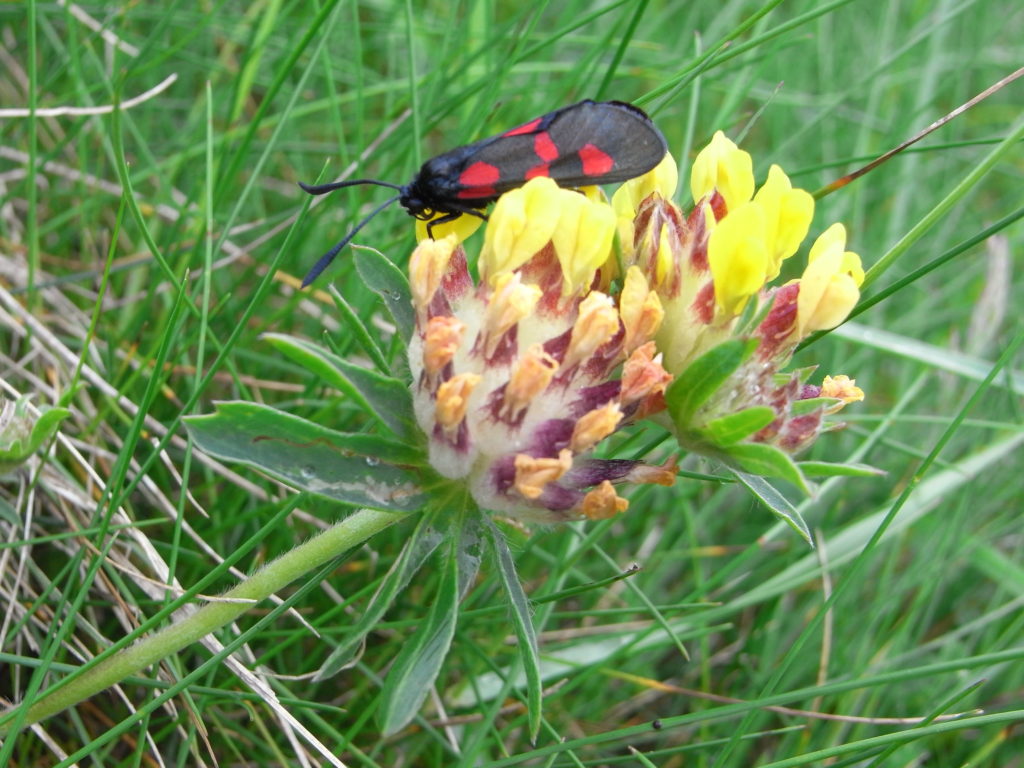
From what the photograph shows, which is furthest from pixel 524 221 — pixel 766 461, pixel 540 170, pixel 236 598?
pixel 236 598

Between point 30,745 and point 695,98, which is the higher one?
point 695,98

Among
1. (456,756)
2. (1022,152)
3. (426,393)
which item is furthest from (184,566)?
(1022,152)

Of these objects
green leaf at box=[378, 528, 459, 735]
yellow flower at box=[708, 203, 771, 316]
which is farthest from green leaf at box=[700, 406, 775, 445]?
green leaf at box=[378, 528, 459, 735]

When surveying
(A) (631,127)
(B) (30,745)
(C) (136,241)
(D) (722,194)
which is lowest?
(B) (30,745)

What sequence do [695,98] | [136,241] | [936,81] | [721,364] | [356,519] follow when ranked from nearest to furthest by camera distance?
1. [721,364]
2. [356,519]
3. [695,98]
4. [136,241]
5. [936,81]

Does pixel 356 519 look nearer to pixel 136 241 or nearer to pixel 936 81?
pixel 136 241

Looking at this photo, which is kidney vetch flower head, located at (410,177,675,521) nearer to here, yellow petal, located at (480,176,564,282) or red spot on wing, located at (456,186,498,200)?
yellow petal, located at (480,176,564,282)

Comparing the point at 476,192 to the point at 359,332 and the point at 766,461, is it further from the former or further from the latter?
the point at 766,461
